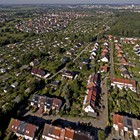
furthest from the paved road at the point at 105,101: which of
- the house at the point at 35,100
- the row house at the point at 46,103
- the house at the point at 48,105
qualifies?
the house at the point at 35,100

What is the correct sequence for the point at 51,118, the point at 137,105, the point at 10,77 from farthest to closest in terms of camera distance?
the point at 10,77
the point at 137,105
the point at 51,118

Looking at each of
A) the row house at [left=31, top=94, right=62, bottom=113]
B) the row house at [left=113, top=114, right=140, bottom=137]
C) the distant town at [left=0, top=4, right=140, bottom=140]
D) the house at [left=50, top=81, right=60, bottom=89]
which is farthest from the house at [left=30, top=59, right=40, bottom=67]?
the row house at [left=113, top=114, right=140, bottom=137]

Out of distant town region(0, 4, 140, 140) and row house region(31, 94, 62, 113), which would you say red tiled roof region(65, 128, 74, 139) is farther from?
row house region(31, 94, 62, 113)

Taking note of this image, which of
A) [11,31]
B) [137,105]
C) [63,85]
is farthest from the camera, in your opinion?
[11,31]

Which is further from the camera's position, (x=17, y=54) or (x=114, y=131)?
(x=17, y=54)

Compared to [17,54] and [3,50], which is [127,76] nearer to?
[17,54]

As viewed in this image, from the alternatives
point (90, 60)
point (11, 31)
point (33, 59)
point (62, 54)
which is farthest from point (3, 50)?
point (11, 31)
